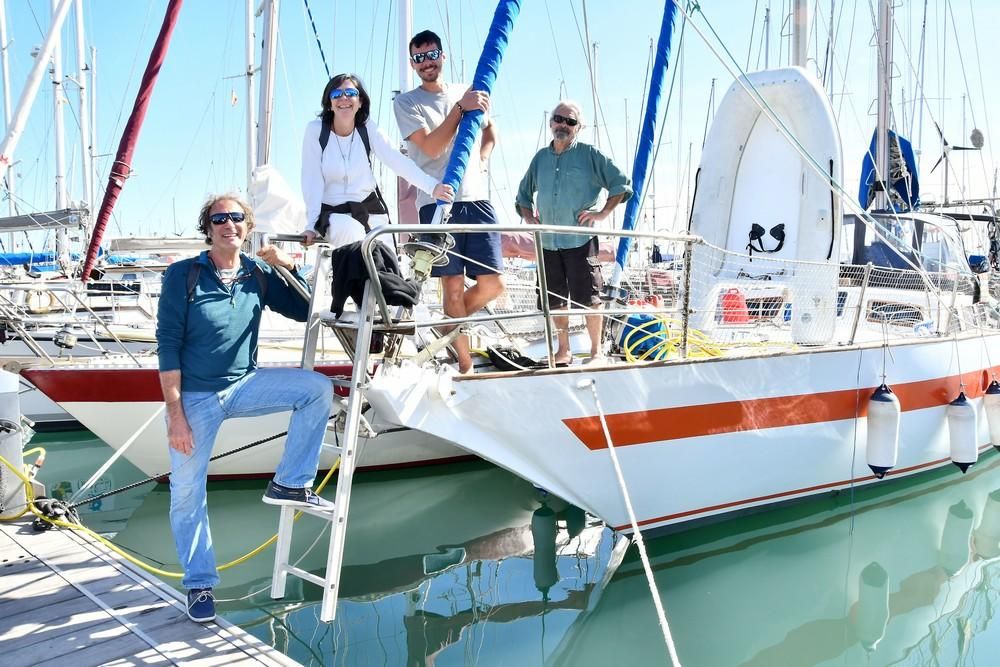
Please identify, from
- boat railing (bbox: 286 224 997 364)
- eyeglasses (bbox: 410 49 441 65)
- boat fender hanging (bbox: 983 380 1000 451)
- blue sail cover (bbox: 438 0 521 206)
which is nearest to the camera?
blue sail cover (bbox: 438 0 521 206)

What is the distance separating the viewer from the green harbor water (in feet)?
13.4

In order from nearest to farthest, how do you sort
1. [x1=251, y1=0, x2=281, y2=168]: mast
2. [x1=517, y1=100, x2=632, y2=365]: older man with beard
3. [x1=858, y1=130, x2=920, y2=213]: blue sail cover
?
1. [x1=517, y1=100, x2=632, y2=365]: older man with beard
2. [x1=251, y1=0, x2=281, y2=168]: mast
3. [x1=858, y1=130, x2=920, y2=213]: blue sail cover

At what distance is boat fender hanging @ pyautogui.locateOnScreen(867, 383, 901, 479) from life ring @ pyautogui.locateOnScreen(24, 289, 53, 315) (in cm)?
1137

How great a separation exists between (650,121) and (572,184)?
128 centimetres

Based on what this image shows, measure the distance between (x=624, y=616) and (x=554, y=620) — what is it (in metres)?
0.42

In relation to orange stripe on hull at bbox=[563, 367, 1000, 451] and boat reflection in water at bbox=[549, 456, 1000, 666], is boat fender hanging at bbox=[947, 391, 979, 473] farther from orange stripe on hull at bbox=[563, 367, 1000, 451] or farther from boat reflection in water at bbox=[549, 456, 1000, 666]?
boat reflection in water at bbox=[549, 456, 1000, 666]

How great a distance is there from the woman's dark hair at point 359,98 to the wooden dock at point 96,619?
2549mm

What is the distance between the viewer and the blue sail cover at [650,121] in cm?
587

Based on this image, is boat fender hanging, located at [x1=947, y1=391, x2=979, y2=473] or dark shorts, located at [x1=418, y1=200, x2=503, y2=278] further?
boat fender hanging, located at [x1=947, y1=391, x2=979, y2=473]

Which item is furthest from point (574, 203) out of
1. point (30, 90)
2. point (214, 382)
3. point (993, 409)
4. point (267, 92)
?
point (993, 409)

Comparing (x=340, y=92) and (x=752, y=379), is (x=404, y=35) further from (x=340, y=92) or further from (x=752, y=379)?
(x=752, y=379)

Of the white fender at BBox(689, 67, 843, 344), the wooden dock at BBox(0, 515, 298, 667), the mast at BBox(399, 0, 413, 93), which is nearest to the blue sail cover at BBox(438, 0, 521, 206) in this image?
the wooden dock at BBox(0, 515, 298, 667)

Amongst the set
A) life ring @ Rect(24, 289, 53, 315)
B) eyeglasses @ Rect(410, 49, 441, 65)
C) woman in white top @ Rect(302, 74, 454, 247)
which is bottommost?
life ring @ Rect(24, 289, 53, 315)

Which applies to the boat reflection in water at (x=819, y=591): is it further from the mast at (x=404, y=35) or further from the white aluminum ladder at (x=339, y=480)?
the mast at (x=404, y=35)
